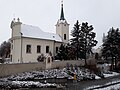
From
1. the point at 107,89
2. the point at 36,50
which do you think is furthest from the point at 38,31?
the point at 107,89

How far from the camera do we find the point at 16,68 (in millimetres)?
32625

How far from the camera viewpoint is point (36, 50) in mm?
45250

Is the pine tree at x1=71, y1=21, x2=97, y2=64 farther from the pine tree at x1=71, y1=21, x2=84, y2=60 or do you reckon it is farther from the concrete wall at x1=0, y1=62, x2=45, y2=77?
the concrete wall at x1=0, y1=62, x2=45, y2=77

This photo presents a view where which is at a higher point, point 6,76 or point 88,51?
point 88,51

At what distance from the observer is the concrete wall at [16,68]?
1228 inches

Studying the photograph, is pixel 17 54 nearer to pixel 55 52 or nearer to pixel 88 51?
pixel 55 52

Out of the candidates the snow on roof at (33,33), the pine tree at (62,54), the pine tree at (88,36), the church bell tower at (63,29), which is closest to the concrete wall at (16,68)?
the pine tree at (62,54)

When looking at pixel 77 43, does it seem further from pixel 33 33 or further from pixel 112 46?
pixel 33 33

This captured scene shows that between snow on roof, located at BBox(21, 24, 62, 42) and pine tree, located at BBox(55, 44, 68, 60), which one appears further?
pine tree, located at BBox(55, 44, 68, 60)

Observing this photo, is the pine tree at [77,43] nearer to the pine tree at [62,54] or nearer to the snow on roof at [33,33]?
the pine tree at [62,54]

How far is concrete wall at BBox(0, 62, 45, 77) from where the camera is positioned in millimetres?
31188

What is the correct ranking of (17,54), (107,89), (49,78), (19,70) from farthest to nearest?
(17,54) < (19,70) < (49,78) < (107,89)

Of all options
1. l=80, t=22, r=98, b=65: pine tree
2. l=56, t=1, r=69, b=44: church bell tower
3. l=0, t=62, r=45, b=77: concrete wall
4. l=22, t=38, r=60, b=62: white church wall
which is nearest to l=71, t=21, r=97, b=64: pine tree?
l=80, t=22, r=98, b=65: pine tree

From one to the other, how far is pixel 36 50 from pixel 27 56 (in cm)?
277
